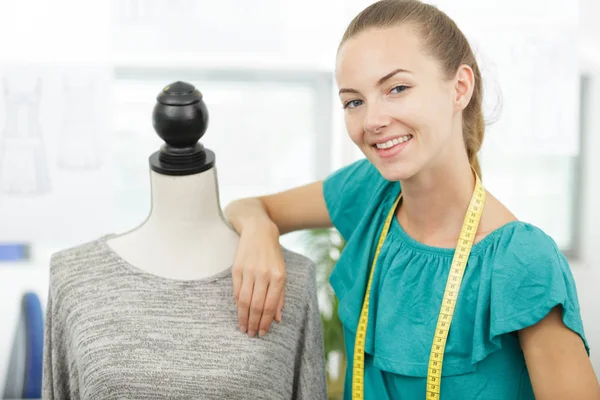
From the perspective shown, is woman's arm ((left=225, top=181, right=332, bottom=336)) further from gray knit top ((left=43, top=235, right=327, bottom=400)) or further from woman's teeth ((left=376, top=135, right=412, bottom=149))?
woman's teeth ((left=376, top=135, right=412, bottom=149))

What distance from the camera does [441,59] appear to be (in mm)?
1494

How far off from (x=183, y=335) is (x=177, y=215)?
0.76ft

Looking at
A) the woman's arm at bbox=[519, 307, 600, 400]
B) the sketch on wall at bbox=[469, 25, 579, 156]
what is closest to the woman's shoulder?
the woman's arm at bbox=[519, 307, 600, 400]

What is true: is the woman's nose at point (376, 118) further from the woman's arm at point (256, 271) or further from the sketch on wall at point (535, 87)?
the sketch on wall at point (535, 87)

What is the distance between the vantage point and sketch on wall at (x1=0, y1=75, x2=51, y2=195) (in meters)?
3.40

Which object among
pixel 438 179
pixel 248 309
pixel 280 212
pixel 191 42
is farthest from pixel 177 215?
pixel 191 42

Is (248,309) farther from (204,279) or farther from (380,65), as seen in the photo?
(380,65)

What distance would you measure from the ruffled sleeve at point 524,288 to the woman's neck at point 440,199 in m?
0.13

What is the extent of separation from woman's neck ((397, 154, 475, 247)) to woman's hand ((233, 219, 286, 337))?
0.32 m

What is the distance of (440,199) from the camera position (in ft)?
5.13

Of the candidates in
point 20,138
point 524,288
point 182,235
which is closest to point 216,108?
point 20,138

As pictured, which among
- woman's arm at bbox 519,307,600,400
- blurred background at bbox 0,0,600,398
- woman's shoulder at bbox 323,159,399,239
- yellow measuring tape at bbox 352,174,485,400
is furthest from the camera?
blurred background at bbox 0,0,600,398

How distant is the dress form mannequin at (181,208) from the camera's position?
1.38 metres

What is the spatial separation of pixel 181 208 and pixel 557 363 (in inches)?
30.0
